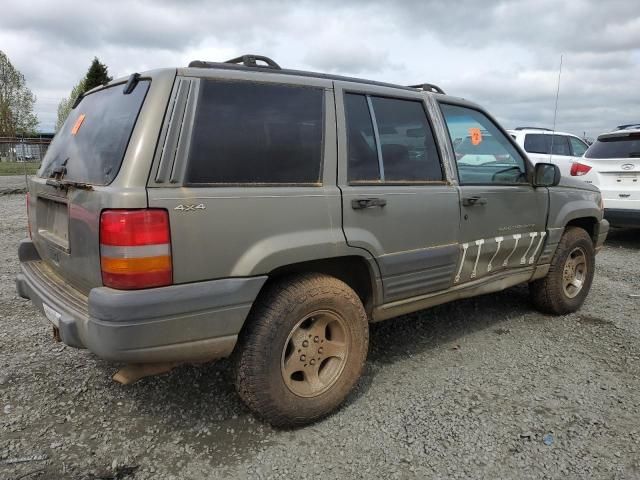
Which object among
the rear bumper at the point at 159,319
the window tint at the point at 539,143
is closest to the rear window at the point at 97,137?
the rear bumper at the point at 159,319

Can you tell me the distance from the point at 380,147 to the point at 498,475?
74.0 inches

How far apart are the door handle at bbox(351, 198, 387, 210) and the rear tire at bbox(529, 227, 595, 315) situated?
87.6 inches

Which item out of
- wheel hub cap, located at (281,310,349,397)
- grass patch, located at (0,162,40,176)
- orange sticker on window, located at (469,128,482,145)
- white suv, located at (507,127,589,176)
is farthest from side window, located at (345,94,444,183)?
grass patch, located at (0,162,40,176)

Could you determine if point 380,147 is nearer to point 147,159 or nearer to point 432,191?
point 432,191

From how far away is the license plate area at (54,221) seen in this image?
8.84 ft

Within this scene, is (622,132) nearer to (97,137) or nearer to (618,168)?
(618,168)

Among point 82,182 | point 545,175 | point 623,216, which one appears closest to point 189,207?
point 82,182

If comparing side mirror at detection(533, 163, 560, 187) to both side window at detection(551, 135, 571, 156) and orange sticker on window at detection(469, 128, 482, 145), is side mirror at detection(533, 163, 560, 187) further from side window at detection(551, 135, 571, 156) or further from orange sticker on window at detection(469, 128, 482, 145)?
side window at detection(551, 135, 571, 156)

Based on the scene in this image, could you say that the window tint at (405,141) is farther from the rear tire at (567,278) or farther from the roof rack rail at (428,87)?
the rear tire at (567,278)

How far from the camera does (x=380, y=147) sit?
3.15 meters

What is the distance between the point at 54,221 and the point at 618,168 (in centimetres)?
753

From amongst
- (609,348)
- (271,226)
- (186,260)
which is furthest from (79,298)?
(609,348)

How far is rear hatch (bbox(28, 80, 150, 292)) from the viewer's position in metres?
2.38

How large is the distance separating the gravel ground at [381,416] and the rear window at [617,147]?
4.33 metres
